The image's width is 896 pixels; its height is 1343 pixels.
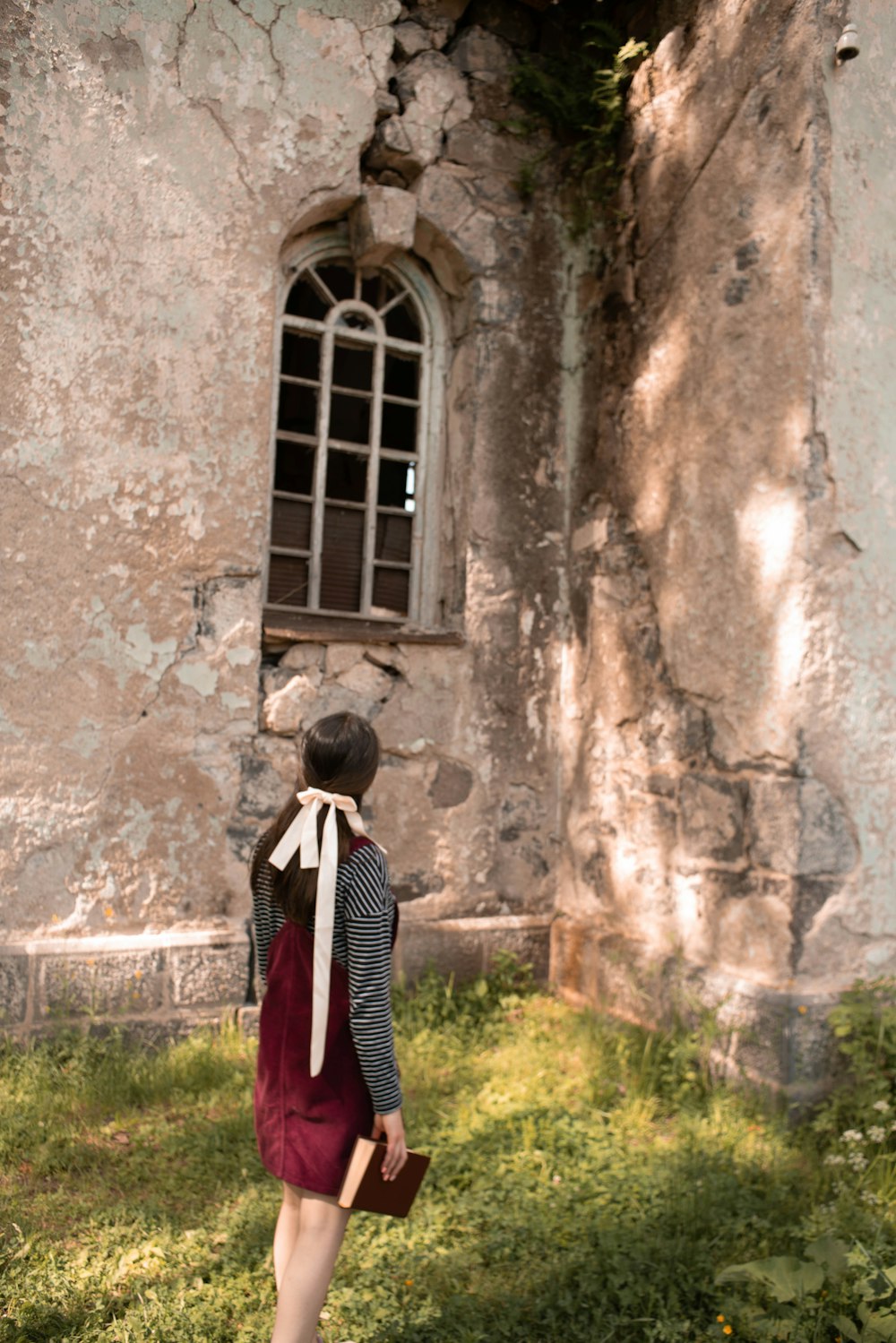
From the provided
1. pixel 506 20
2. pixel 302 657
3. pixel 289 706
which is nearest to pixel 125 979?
pixel 289 706

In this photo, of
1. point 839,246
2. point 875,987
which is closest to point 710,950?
point 875,987

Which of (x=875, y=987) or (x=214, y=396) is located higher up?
(x=214, y=396)

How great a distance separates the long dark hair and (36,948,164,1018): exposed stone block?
1946mm

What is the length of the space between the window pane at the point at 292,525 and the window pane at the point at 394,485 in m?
0.39

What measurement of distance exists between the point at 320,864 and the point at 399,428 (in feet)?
10.7

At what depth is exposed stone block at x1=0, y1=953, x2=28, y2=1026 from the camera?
3.73 meters

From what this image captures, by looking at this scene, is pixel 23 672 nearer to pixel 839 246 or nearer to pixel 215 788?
pixel 215 788

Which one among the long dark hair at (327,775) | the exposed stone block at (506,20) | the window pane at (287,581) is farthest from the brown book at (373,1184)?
the exposed stone block at (506,20)

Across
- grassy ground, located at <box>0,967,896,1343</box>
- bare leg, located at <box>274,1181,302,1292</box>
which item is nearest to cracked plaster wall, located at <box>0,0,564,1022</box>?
grassy ground, located at <box>0,967,896,1343</box>

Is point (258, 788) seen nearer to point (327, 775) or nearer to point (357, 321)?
point (327, 775)

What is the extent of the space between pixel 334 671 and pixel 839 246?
256 cm

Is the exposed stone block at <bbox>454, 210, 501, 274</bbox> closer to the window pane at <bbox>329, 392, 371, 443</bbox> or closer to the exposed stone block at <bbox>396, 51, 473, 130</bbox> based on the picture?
the exposed stone block at <bbox>396, 51, 473, 130</bbox>

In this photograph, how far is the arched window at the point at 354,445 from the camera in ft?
15.5

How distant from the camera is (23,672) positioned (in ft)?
12.6
